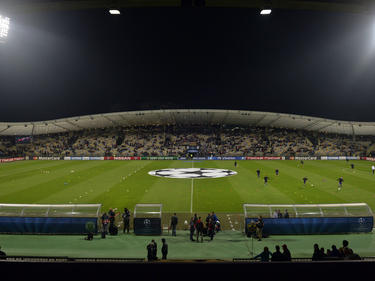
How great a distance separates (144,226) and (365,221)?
12.7 metres

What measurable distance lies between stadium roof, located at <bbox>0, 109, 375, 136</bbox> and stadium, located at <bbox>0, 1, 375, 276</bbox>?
483mm

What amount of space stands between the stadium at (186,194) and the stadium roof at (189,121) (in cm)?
48

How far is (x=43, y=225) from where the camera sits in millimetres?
15781

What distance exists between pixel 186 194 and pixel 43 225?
13.5 metres

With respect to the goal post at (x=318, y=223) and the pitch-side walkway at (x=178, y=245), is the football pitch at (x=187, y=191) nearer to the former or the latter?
the goal post at (x=318, y=223)

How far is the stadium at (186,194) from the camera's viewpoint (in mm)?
8405

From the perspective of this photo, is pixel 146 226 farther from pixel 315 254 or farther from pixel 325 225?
pixel 325 225

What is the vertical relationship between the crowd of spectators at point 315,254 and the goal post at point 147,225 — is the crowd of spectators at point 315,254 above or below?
above

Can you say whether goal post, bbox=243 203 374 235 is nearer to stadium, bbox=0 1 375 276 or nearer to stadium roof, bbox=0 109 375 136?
stadium, bbox=0 1 375 276

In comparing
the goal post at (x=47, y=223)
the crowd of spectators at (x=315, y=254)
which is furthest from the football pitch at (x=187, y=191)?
the crowd of spectators at (x=315, y=254)

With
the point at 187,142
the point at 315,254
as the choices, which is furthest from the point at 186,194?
the point at 187,142

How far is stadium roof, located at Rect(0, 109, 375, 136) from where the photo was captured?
70.2 m

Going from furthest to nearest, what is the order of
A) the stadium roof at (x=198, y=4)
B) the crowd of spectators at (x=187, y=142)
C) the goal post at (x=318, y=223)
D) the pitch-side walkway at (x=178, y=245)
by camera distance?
the crowd of spectators at (x=187, y=142), the goal post at (x=318, y=223), the pitch-side walkway at (x=178, y=245), the stadium roof at (x=198, y=4)
